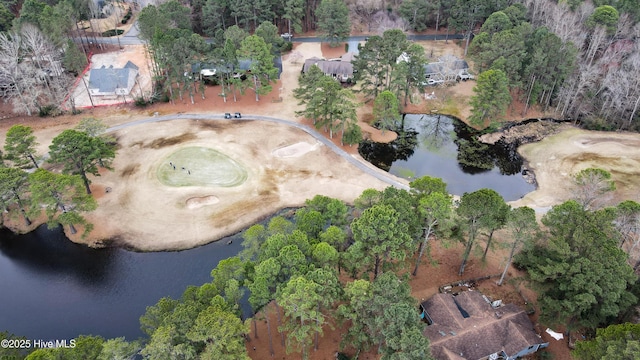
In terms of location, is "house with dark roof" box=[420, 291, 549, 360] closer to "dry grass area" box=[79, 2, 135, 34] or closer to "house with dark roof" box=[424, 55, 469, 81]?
"house with dark roof" box=[424, 55, 469, 81]

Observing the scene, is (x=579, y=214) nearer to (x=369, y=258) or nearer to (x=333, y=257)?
(x=369, y=258)

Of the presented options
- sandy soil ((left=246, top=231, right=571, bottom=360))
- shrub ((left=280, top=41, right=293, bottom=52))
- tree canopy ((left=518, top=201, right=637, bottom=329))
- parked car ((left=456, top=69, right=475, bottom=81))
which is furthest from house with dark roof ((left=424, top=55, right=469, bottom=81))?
tree canopy ((left=518, top=201, right=637, bottom=329))

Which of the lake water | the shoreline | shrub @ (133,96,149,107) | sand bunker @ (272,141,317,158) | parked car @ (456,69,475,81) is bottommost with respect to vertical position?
the lake water

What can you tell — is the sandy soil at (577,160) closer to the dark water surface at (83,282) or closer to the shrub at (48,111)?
the dark water surface at (83,282)

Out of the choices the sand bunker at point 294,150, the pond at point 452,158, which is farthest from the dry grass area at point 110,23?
the pond at point 452,158

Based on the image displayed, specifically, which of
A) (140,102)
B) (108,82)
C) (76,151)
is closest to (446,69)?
(140,102)

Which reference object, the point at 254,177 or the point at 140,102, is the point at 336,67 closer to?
the point at 254,177
